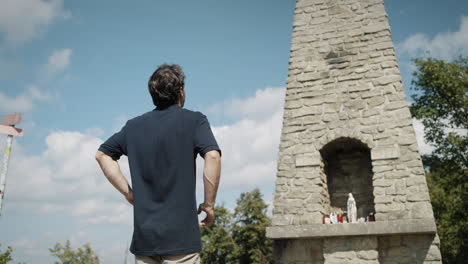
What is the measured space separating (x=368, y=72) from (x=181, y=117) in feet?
18.7

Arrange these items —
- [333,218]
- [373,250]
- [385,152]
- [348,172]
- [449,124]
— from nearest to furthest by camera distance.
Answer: [373,250]
[385,152]
[333,218]
[348,172]
[449,124]

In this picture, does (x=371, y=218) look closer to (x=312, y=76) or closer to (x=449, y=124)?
(x=312, y=76)

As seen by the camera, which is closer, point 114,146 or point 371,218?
point 114,146

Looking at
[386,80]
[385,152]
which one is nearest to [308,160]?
[385,152]

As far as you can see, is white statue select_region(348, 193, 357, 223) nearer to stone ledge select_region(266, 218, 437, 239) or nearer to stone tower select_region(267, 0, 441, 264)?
stone tower select_region(267, 0, 441, 264)

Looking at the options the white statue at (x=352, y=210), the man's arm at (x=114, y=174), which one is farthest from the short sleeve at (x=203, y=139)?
the white statue at (x=352, y=210)

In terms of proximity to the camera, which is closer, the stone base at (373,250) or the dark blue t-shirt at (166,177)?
the dark blue t-shirt at (166,177)

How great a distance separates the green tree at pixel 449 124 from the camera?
39.8 feet

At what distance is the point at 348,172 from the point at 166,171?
601 centimetres

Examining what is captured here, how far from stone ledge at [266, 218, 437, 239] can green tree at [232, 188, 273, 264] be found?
13997mm

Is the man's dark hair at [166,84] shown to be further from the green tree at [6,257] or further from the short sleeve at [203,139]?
the green tree at [6,257]

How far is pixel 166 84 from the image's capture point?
1907mm

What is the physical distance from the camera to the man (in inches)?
66.2

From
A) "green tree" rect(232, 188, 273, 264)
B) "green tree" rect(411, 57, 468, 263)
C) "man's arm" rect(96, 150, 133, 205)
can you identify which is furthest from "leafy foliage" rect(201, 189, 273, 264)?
"man's arm" rect(96, 150, 133, 205)
